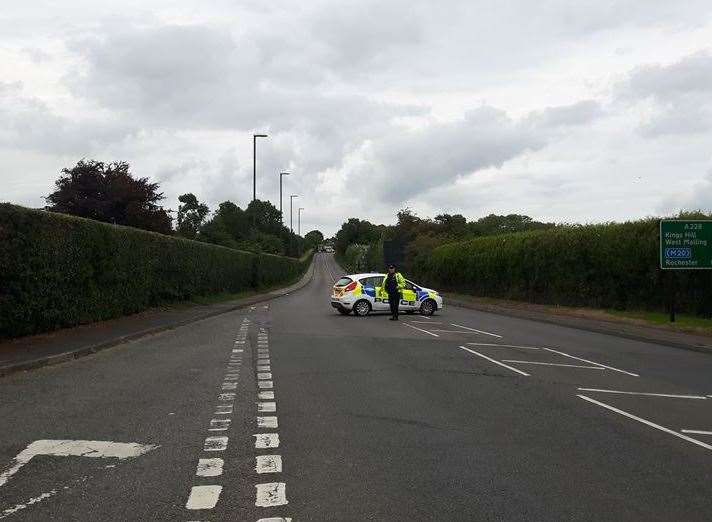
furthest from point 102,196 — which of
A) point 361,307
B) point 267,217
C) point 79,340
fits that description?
point 267,217

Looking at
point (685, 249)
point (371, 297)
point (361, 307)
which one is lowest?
point (361, 307)

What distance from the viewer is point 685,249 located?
20.5 metres

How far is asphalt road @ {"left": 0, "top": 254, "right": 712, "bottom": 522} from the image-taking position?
16.4 feet

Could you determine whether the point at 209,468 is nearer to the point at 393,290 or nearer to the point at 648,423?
the point at 648,423

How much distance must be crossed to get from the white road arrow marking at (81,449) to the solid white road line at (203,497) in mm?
1228

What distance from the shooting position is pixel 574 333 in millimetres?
19797

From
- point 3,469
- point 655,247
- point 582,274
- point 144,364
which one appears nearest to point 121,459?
point 3,469

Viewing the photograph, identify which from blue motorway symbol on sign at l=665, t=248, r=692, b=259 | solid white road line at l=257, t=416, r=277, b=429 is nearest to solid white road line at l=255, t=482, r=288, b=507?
solid white road line at l=257, t=416, r=277, b=429

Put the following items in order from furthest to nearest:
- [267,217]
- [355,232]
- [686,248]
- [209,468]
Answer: [355,232] → [267,217] → [686,248] → [209,468]

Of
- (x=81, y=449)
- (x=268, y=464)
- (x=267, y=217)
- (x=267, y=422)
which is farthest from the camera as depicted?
(x=267, y=217)

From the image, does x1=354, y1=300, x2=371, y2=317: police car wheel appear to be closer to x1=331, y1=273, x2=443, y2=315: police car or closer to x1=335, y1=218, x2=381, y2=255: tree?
x1=331, y1=273, x2=443, y2=315: police car

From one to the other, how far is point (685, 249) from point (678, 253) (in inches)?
9.1

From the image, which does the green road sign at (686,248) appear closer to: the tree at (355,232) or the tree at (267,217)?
the tree at (267,217)

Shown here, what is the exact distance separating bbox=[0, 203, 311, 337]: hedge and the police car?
6708 millimetres
